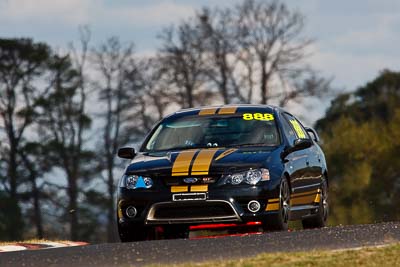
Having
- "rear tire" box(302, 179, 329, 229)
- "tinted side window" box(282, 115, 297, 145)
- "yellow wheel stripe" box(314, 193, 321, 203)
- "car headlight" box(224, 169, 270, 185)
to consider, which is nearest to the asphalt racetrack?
"car headlight" box(224, 169, 270, 185)

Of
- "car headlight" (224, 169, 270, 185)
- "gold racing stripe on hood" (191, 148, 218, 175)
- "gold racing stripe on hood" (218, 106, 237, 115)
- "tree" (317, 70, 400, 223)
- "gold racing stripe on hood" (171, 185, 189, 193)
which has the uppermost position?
"gold racing stripe on hood" (218, 106, 237, 115)

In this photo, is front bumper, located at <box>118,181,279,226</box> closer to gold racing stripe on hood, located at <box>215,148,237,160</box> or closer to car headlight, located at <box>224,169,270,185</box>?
car headlight, located at <box>224,169,270,185</box>

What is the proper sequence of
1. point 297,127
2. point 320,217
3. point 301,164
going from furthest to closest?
point 297,127 < point 320,217 < point 301,164

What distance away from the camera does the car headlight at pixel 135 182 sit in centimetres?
1440

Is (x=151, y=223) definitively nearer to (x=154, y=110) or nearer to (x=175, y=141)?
(x=175, y=141)

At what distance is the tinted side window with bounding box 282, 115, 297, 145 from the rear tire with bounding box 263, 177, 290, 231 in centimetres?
95

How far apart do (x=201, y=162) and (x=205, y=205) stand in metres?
0.43

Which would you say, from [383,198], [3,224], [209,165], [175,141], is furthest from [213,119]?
[383,198]

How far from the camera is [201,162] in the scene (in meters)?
14.3

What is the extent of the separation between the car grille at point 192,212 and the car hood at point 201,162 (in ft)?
1.02

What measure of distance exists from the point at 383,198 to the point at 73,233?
1494 cm

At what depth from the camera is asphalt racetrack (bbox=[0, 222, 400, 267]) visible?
37.0 ft

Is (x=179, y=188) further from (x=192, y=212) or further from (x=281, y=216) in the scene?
(x=281, y=216)

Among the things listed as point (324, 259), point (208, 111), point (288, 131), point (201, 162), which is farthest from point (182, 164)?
point (324, 259)
